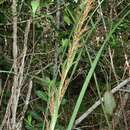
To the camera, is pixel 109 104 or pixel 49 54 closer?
pixel 109 104

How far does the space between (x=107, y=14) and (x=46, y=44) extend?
40 cm

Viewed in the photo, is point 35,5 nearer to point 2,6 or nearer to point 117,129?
point 2,6

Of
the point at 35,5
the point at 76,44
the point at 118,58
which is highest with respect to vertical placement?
the point at 35,5

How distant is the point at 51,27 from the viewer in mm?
2207

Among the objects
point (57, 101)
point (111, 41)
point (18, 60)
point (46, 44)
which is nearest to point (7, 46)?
point (46, 44)

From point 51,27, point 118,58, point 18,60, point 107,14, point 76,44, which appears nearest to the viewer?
point 76,44

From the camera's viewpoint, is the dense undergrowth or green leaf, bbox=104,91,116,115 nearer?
green leaf, bbox=104,91,116,115

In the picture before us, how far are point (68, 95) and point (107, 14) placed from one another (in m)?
0.67

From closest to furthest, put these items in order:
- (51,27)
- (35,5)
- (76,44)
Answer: (76,44) → (35,5) → (51,27)

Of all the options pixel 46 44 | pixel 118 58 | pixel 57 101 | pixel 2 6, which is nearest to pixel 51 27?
pixel 46 44

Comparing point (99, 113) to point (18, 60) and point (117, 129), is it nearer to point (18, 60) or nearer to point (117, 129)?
point (117, 129)

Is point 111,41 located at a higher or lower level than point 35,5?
lower

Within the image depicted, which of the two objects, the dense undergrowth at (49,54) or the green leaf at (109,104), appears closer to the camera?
the green leaf at (109,104)

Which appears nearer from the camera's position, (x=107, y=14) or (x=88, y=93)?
(x=107, y=14)
